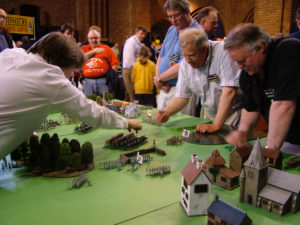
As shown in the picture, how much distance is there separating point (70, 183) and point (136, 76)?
4.87m

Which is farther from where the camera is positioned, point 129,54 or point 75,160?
point 129,54

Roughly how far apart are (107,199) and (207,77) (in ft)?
5.67

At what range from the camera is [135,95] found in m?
6.76

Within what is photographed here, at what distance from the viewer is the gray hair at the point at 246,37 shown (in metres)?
1.82

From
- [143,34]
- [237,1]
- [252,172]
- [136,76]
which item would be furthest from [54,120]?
[237,1]

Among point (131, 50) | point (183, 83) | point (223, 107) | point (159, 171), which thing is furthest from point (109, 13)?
point (159, 171)

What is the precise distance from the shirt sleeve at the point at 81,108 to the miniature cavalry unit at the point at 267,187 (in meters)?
1.06

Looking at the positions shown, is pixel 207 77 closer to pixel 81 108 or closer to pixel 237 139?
pixel 237 139

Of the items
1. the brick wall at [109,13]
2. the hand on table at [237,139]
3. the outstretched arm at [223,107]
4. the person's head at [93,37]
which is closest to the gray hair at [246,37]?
the hand on table at [237,139]

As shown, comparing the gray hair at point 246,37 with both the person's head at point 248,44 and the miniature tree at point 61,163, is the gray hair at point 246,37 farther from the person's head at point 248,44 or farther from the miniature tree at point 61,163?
the miniature tree at point 61,163

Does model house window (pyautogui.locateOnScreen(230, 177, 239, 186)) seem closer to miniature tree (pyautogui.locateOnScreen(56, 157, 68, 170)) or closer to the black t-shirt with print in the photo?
the black t-shirt with print

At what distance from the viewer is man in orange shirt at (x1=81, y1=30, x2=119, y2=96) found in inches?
185

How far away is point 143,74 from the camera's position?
6.29 meters

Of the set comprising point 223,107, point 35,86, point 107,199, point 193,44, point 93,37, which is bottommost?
point 107,199
